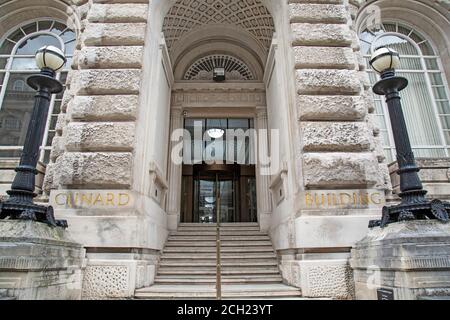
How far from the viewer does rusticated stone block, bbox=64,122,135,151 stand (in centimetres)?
645

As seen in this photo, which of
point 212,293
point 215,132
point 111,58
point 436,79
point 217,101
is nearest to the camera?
point 212,293

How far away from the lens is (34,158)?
185 inches

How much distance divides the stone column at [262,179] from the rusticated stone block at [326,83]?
391 cm

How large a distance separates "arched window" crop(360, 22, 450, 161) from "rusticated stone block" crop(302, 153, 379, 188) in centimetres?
325

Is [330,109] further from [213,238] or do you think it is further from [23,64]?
[23,64]

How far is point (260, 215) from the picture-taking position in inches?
400

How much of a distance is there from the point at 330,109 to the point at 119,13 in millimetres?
5892

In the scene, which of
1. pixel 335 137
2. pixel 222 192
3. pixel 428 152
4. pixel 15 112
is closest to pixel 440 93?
pixel 428 152

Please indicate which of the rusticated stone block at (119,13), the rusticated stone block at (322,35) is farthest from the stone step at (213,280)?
the rusticated stone block at (119,13)

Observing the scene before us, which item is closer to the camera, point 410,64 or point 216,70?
point 410,64

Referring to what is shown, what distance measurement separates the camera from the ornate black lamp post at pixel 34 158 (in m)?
4.49

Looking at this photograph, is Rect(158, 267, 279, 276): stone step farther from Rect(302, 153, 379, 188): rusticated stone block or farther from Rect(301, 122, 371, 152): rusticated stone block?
Rect(301, 122, 371, 152): rusticated stone block

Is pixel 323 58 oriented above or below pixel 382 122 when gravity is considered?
above

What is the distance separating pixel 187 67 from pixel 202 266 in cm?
A: 779
